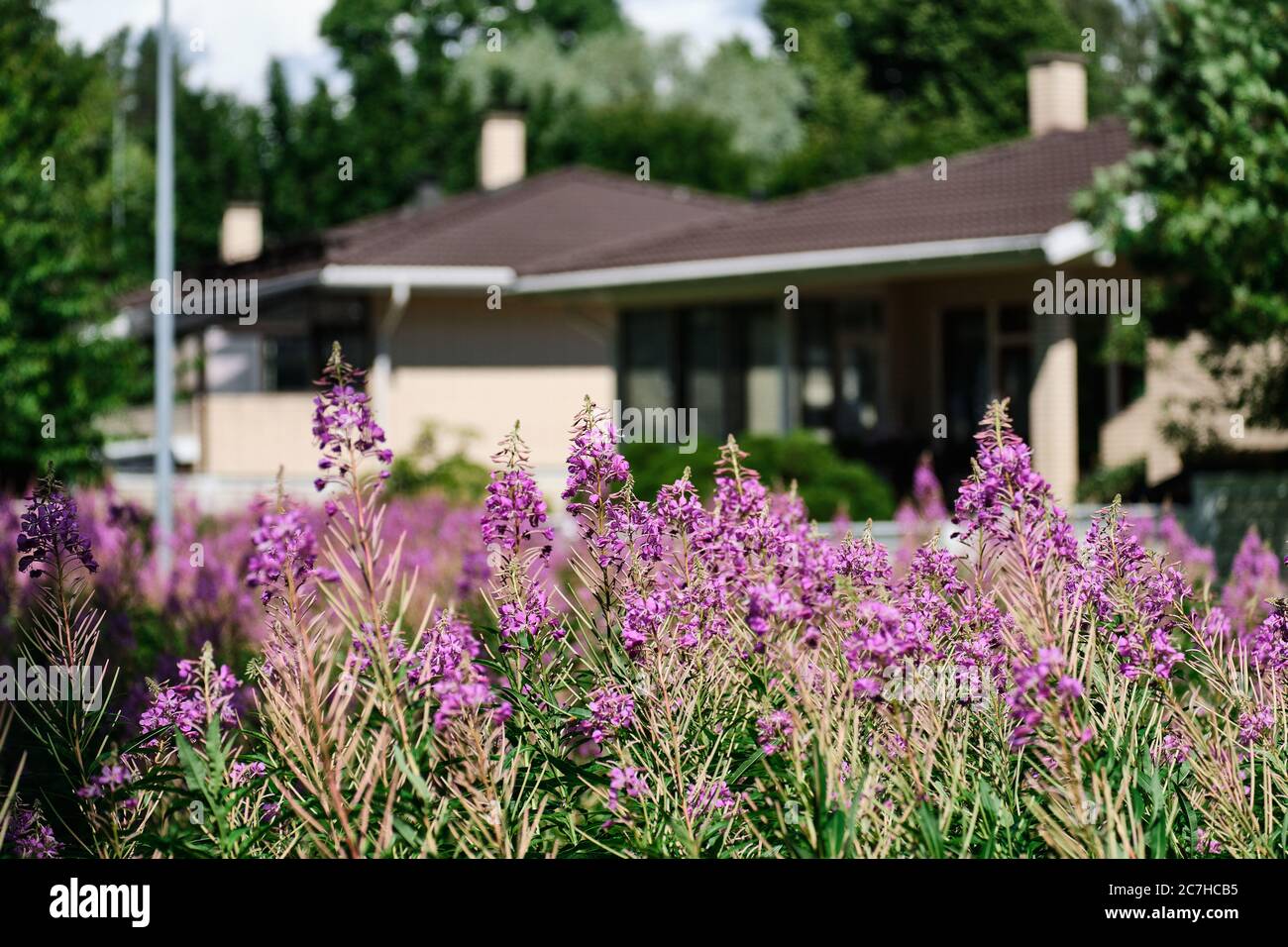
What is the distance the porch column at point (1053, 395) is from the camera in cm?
1750

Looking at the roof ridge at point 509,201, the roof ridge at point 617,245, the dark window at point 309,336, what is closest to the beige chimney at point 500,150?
the roof ridge at point 509,201

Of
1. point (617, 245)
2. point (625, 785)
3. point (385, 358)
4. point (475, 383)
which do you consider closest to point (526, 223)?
point (617, 245)

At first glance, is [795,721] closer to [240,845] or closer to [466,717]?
[466,717]

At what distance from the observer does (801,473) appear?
16.6 metres

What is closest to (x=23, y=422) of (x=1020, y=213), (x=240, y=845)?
(x=1020, y=213)

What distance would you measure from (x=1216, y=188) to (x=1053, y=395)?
5735 millimetres

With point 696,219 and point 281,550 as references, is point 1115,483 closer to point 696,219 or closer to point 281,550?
point 696,219

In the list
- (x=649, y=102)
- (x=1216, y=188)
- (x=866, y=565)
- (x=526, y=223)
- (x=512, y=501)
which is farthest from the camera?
(x=649, y=102)

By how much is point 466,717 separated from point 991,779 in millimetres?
1378

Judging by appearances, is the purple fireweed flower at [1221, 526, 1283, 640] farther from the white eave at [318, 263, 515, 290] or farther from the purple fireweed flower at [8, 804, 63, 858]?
the white eave at [318, 263, 515, 290]

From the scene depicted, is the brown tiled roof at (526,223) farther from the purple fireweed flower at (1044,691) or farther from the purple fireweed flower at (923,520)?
the purple fireweed flower at (1044,691)

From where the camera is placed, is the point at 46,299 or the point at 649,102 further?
the point at 649,102

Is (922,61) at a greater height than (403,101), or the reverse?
(922,61)

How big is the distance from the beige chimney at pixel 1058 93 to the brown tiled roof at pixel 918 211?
2.18ft
